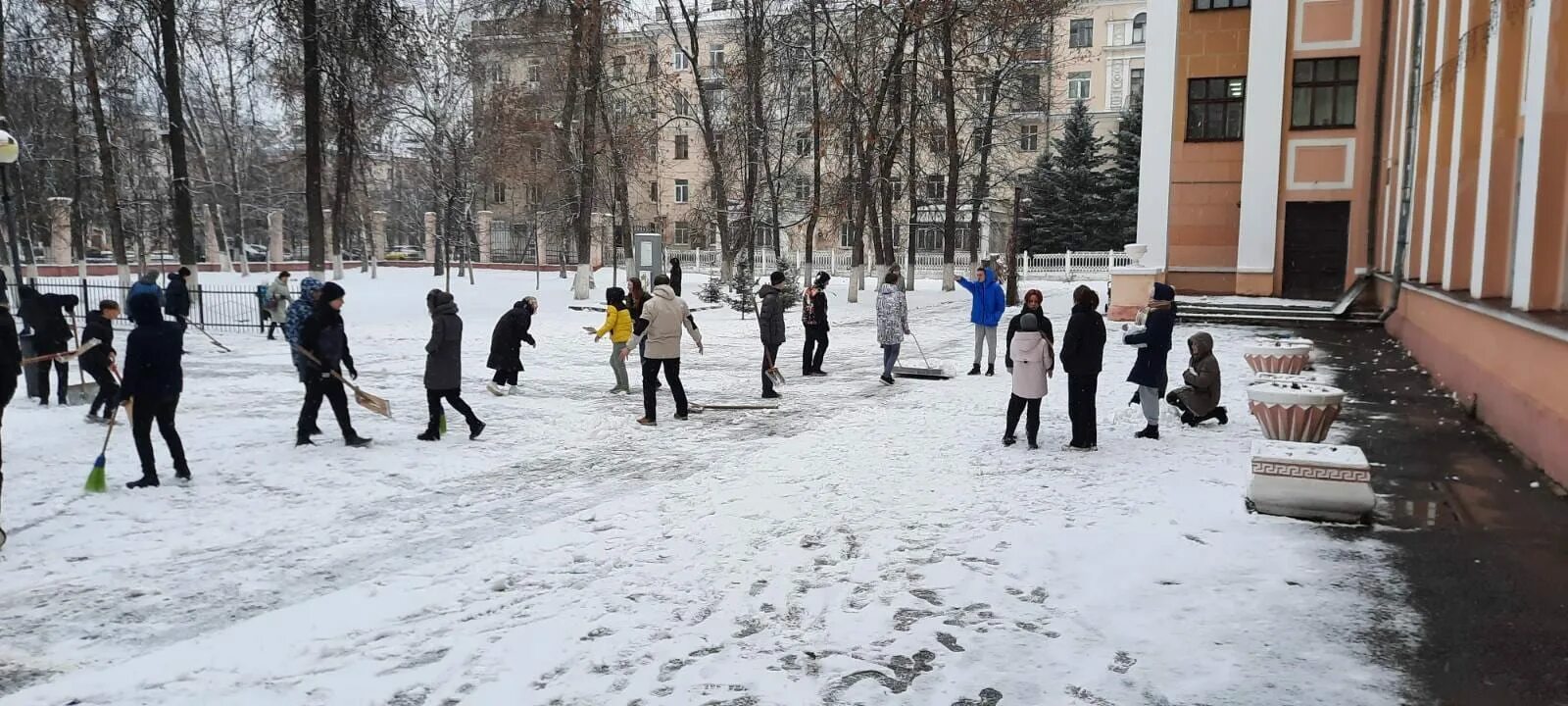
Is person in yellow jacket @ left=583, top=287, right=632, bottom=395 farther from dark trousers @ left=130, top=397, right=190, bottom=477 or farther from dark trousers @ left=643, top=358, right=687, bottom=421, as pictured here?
dark trousers @ left=130, top=397, right=190, bottom=477

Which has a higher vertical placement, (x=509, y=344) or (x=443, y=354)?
(x=443, y=354)

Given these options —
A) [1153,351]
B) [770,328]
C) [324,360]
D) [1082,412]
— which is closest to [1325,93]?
[770,328]

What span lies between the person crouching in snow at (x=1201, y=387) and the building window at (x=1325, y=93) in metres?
15.4

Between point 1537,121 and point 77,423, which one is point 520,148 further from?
point 1537,121

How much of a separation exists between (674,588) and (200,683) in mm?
2294

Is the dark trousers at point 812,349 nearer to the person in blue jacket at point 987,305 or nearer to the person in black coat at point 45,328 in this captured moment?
the person in blue jacket at point 987,305

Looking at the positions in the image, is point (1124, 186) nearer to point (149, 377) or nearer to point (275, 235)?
point (275, 235)

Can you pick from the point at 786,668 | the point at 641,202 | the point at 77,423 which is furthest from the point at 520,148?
the point at 786,668

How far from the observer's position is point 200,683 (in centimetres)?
445

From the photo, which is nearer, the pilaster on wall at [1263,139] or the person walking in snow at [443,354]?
the person walking in snow at [443,354]

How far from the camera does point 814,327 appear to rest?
14477 millimetres

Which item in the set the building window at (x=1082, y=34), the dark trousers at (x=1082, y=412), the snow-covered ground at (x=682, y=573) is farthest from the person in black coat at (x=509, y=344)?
the building window at (x=1082, y=34)

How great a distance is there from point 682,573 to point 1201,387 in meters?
6.28

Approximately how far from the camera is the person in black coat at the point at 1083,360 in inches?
347
